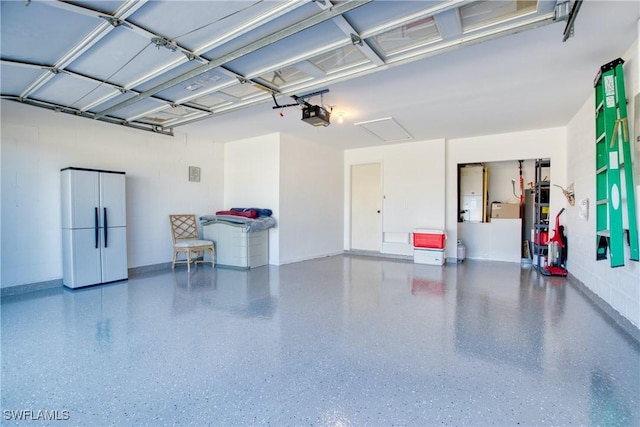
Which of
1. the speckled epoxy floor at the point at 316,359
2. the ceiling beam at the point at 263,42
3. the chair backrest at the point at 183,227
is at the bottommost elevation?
the speckled epoxy floor at the point at 316,359

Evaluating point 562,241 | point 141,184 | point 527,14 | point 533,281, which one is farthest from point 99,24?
point 562,241

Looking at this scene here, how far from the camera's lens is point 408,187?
23.3 feet

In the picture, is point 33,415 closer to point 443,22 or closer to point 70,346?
point 70,346

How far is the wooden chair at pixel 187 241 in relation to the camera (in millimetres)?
5680

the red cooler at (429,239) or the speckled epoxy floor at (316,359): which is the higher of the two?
the red cooler at (429,239)

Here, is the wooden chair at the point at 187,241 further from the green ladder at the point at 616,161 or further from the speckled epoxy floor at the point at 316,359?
the green ladder at the point at 616,161

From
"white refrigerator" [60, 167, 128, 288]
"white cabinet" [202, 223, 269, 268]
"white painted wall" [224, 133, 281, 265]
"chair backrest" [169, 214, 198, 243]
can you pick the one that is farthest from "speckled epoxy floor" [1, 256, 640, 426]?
"white painted wall" [224, 133, 281, 265]

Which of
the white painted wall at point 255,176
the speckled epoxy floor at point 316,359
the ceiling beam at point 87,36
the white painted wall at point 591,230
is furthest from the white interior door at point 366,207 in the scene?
the ceiling beam at point 87,36

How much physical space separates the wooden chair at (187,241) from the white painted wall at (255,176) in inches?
38.8

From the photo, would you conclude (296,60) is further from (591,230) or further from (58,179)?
(591,230)

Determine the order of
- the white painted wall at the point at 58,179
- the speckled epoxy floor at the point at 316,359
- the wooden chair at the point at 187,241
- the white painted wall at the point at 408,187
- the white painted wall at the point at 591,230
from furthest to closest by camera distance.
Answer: the white painted wall at the point at 408,187, the wooden chair at the point at 187,241, the white painted wall at the point at 58,179, the white painted wall at the point at 591,230, the speckled epoxy floor at the point at 316,359

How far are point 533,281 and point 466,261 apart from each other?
193 centimetres

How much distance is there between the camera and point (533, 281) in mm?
4941

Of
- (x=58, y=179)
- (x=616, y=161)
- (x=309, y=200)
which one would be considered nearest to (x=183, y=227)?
(x=58, y=179)
